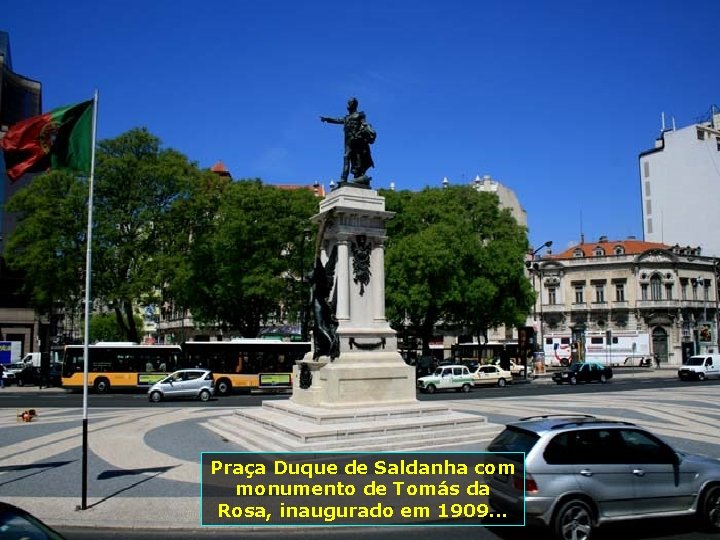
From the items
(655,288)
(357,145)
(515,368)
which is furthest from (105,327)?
(357,145)

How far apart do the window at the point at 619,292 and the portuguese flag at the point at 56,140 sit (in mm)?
70511

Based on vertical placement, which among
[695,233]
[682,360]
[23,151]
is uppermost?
[695,233]

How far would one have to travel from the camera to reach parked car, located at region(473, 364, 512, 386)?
41.4m

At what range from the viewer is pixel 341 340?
55.0ft

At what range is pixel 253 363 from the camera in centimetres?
3769

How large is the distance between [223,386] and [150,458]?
23949 mm

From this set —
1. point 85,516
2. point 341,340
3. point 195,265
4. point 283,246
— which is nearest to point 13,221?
point 195,265

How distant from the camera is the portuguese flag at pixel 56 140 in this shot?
37.5 feet

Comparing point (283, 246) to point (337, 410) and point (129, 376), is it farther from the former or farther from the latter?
point (337, 410)

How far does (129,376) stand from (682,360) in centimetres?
5977

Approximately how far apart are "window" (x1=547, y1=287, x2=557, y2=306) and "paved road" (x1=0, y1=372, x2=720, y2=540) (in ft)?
162

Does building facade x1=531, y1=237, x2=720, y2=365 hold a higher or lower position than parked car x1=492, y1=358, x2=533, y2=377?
higher

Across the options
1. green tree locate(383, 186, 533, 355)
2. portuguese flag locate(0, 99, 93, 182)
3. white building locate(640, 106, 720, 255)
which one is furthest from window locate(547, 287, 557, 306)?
portuguese flag locate(0, 99, 93, 182)

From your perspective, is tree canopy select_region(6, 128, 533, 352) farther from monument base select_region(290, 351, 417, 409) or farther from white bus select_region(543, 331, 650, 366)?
monument base select_region(290, 351, 417, 409)
